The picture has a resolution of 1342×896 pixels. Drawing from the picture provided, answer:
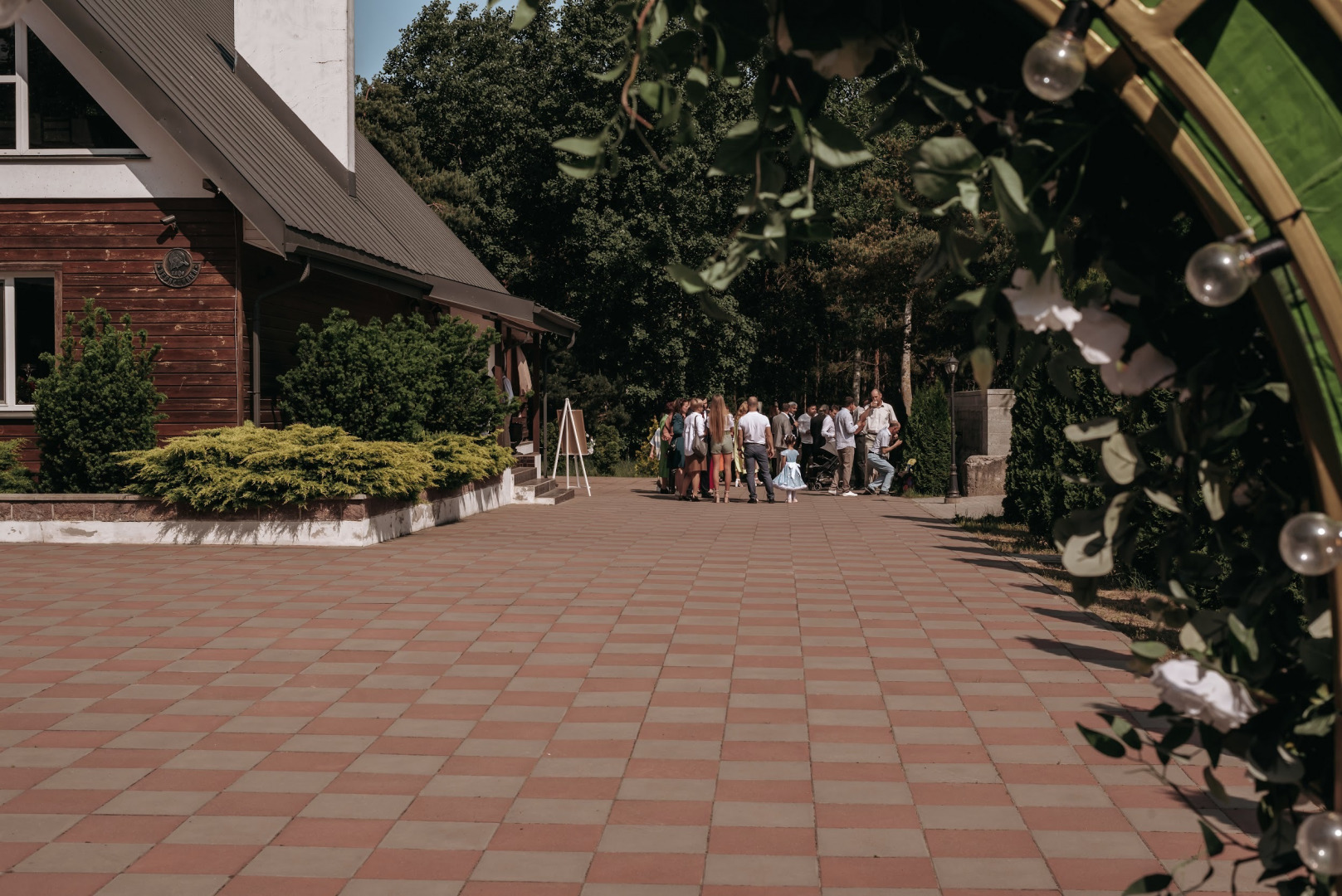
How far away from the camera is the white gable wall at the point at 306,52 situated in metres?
18.5

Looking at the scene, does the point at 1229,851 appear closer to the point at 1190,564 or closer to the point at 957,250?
the point at 1190,564

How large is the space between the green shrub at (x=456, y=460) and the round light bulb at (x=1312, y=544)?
44.7 feet

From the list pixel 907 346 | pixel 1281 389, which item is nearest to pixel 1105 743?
pixel 1281 389

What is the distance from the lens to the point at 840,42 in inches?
75.7

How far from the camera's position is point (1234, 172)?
1804 millimetres

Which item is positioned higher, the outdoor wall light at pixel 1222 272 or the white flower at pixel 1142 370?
the outdoor wall light at pixel 1222 272

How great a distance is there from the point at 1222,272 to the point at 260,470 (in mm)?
11910

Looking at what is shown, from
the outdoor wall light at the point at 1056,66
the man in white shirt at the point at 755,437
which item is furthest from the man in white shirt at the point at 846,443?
the outdoor wall light at the point at 1056,66

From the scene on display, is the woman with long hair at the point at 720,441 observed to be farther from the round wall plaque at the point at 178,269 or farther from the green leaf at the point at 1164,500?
the green leaf at the point at 1164,500

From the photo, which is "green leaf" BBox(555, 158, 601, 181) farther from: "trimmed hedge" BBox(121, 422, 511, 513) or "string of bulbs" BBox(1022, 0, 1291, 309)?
"trimmed hedge" BBox(121, 422, 511, 513)

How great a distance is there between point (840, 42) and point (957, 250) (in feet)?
1.19

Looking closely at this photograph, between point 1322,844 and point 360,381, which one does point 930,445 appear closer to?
point 360,381

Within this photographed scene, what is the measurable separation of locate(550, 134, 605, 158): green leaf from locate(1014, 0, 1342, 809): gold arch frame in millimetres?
655

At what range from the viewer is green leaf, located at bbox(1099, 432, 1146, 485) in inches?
76.8
